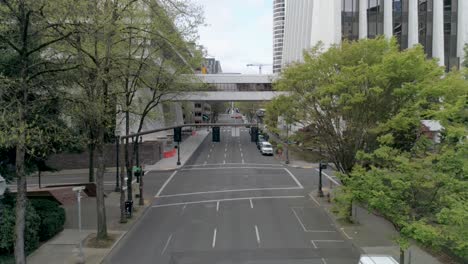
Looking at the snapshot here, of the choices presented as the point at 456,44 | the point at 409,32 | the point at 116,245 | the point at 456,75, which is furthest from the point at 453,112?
the point at 456,44

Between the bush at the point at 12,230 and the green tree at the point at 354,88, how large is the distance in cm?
1434

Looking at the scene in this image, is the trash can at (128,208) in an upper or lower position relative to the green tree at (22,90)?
lower

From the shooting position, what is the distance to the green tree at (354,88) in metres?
17.8

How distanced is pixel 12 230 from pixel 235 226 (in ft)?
34.7

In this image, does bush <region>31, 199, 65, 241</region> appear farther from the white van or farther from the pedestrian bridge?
the pedestrian bridge

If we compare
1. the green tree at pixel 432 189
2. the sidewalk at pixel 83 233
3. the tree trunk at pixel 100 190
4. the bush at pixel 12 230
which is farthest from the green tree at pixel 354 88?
the bush at pixel 12 230

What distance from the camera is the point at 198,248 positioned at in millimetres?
18281

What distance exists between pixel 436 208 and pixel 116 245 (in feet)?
43.8

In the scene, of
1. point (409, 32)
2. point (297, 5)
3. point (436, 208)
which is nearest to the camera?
point (436, 208)

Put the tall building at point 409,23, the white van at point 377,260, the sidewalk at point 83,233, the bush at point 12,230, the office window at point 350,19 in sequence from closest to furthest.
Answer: the white van at point 377,260, the bush at point 12,230, the sidewalk at point 83,233, the tall building at point 409,23, the office window at point 350,19

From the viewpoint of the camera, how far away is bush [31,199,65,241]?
19.2m

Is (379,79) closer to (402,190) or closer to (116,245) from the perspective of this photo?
(402,190)

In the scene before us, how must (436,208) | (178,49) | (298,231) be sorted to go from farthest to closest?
(178,49)
(298,231)
(436,208)

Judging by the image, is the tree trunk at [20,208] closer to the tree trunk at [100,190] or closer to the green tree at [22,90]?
the green tree at [22,90]
